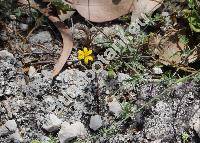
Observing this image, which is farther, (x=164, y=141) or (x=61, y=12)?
(x=61, y=12)

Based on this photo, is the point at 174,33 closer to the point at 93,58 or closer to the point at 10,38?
the point at 93,58

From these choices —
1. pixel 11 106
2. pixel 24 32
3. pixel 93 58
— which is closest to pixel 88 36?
pixel 93 58

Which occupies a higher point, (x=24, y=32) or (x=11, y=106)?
(x=24, y=32)

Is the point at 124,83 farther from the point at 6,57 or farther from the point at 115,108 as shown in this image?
the point at 6,57

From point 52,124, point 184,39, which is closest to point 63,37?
point 52,124

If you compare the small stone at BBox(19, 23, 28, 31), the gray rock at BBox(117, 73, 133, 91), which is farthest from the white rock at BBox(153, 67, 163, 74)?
the small stone at BBox(19, 23, 28, 31)

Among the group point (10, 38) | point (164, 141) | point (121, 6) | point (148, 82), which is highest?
point (121, 6)

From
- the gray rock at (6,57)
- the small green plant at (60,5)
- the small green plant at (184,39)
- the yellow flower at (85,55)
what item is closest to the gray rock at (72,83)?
the yellow flower at (85,55)
